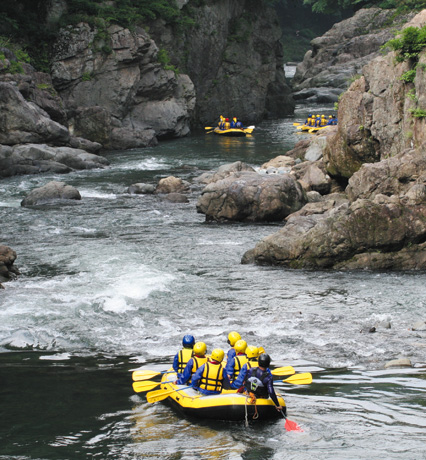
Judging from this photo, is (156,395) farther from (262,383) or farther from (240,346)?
(262,383)

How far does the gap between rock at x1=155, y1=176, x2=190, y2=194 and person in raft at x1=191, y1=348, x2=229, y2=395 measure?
17350 millimetres

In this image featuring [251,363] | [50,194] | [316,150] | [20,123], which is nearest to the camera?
[251,363]

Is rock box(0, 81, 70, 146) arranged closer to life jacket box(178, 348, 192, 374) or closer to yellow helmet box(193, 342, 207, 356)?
life jacket box(178, 348, 192, 374)

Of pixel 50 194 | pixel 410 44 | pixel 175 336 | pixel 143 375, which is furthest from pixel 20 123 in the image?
pixel 143 375

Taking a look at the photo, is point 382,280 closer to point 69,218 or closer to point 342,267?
point 342,267

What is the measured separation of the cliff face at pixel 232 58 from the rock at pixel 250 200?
27819 mm

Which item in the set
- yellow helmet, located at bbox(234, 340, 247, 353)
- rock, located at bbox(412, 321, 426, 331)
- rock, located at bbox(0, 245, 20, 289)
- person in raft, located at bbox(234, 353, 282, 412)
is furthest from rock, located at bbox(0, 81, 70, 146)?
person in raft, located at bbox(234, 353, 282, 412)

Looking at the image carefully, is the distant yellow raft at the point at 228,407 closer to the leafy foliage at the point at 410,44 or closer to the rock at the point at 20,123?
the leafy foliage at the point at 410,44

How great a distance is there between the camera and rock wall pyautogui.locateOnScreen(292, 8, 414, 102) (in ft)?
219

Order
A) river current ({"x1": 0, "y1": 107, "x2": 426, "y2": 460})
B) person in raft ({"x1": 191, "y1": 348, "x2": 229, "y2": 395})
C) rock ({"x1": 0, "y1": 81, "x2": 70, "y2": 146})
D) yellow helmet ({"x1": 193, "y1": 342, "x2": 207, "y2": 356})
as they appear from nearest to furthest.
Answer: river current ({"x1": 0, "y1": 107, "x2": 426, "y2": 460})
person in raft ({"x1": 191, "y1": 348, "x2": 229, "y2": 395})
yellow helmet ({"x1": 193, "y1": 342, "x2": 207, "y2": 356})
rock ({"x1": 0, "y1": 81, "x2": 70, "y2": 146})

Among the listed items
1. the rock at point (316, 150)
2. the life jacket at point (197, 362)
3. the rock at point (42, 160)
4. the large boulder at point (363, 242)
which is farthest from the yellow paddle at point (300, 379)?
the rock at point (42, 160)

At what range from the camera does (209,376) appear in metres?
8.84

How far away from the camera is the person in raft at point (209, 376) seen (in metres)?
8.83

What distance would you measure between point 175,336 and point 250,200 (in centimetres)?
976
